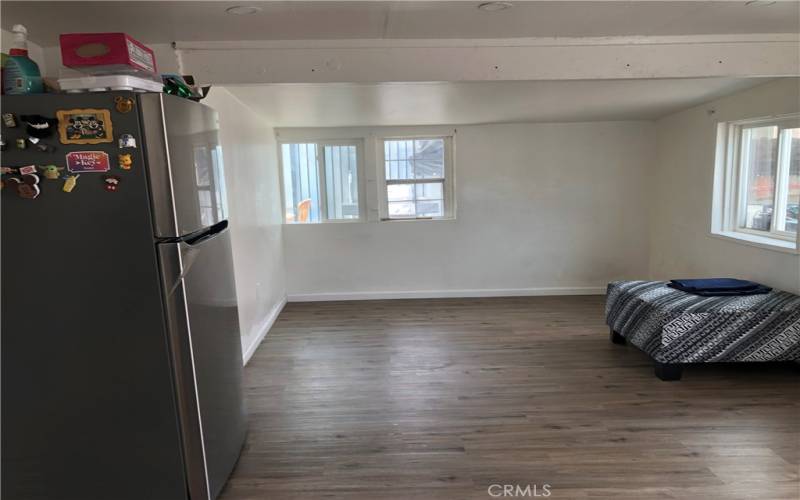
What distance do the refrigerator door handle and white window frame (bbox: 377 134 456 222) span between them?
3.16 m

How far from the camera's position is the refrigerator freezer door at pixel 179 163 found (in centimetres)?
162

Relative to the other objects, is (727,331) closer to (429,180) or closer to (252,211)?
(429,180)

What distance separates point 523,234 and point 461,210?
79 centimetres

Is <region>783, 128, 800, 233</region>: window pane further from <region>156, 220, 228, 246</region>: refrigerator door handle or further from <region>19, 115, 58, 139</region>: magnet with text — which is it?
<region>19, 115, 58, 139</region>: magnet with text

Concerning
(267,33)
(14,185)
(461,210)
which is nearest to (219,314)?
(14,185)

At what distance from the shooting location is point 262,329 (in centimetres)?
409

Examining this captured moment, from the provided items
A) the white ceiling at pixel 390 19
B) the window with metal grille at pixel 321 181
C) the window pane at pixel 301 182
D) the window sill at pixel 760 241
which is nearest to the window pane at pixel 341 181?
the window with metal grille at pixel 321 181

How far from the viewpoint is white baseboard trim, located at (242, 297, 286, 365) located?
3.57m

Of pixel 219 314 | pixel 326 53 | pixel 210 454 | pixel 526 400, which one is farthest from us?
pixel 526 400

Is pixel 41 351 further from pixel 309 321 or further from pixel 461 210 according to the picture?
pixel 461 210

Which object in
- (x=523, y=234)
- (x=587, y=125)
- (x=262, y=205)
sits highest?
(x=587, y=125)

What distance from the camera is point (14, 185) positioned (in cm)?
158

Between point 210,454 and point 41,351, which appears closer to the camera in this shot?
point 41,351
